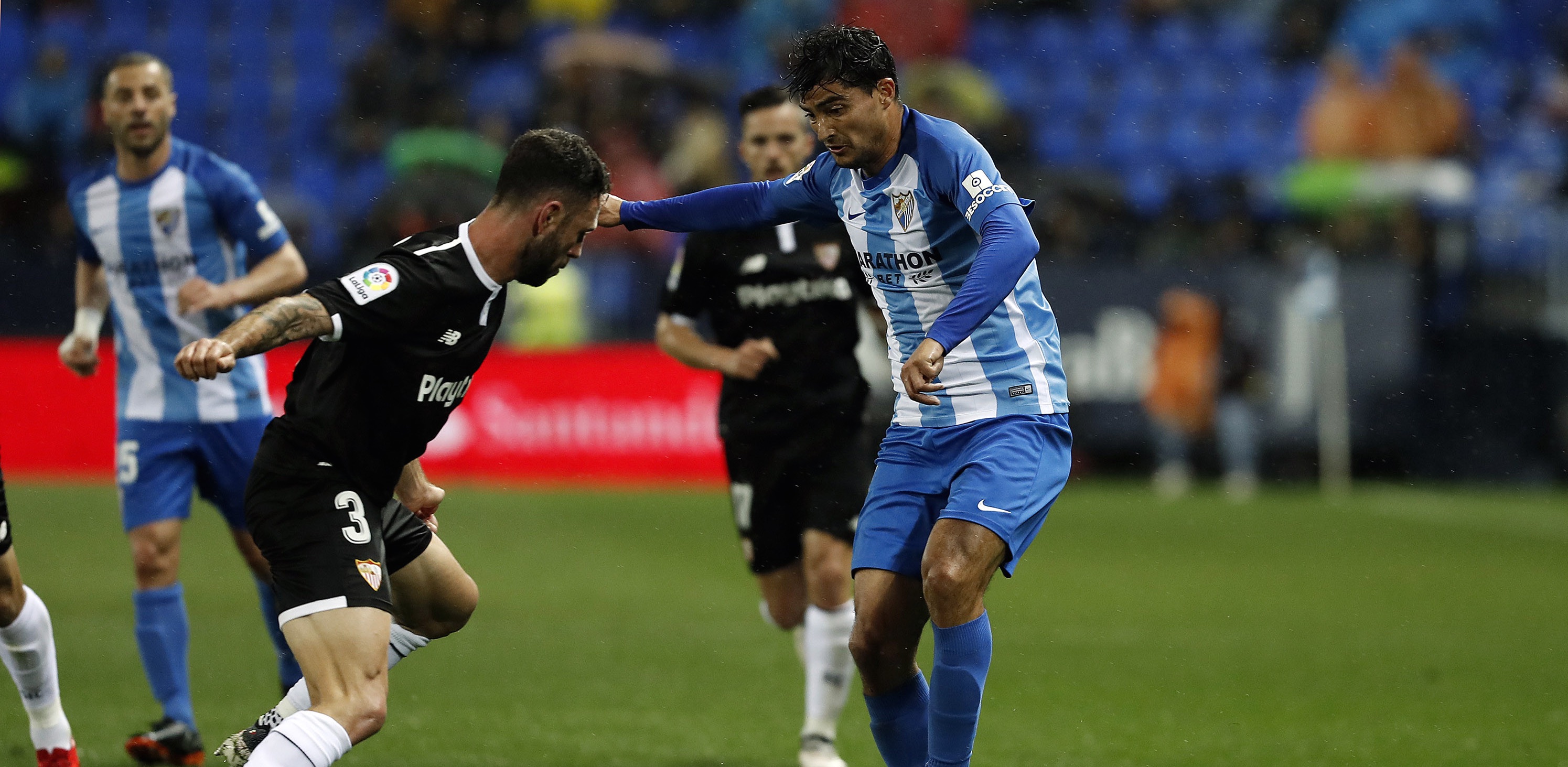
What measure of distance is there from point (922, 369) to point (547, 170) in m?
1.16

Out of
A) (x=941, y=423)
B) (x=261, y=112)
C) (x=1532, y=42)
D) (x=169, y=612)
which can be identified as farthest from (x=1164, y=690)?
(x=1532, y=42)

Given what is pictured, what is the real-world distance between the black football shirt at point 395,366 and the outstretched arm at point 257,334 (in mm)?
149

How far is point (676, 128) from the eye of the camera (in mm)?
20203

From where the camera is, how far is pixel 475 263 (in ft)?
14.7

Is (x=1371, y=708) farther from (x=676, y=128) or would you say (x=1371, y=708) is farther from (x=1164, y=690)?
(x=676, y=128)

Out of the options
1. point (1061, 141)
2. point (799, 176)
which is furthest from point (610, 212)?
point (1061, 141)

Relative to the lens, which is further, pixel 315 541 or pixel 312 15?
pixel 312 15

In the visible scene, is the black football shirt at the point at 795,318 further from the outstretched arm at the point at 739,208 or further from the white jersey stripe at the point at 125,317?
the white jersey stripe at the point at 125,317

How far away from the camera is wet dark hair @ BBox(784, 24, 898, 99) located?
4.83 meters

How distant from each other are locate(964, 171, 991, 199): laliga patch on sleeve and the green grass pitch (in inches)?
94.4

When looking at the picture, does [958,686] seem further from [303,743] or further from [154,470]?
[154,470]

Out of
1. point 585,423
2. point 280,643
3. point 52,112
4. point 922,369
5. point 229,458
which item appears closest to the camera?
point 922,369

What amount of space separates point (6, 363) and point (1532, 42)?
65.6 feet

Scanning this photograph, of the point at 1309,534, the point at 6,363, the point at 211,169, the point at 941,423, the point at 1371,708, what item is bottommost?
the point at 1309,534
